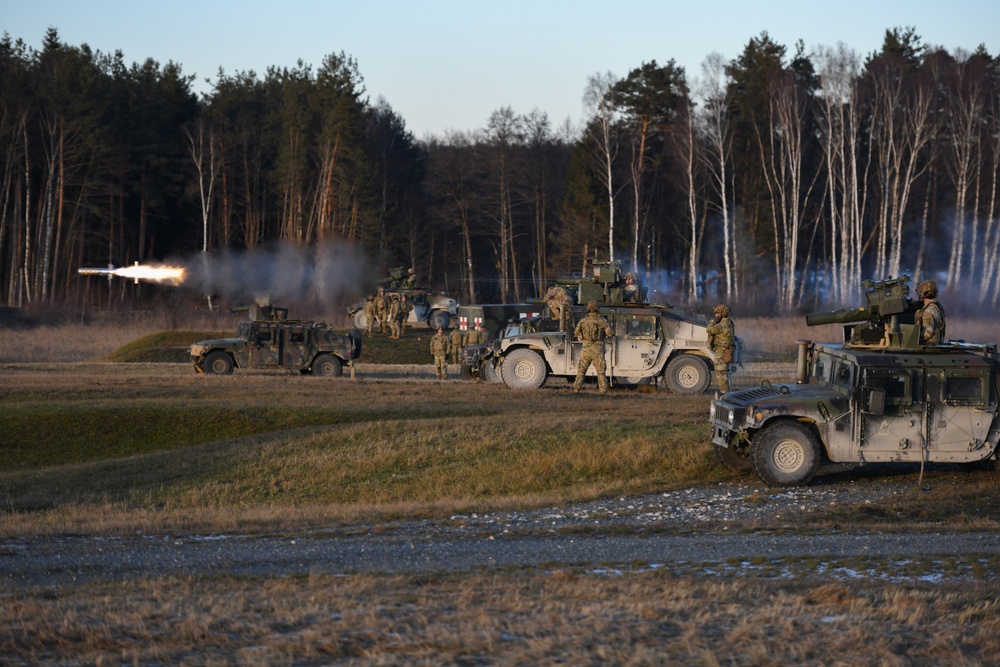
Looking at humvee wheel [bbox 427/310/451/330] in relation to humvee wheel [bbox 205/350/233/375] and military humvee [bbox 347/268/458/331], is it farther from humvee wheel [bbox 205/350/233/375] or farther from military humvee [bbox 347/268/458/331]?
humvee wheel [bbox 205/350/233/375]

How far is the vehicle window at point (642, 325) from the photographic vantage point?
2575cm

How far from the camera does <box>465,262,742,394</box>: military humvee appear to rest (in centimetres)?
2580

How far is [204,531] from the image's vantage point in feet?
39.6

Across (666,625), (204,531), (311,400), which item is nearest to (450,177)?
(311,400)

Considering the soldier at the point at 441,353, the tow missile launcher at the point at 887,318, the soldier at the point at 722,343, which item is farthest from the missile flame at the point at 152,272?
the tow missile launcher at the point at 887,318

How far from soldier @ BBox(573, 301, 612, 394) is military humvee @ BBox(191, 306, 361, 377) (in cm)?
832

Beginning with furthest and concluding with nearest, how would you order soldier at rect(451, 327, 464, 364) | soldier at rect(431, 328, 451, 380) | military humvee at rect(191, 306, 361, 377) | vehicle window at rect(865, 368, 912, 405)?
soldier at rect(451, 327, 464, 364)
soldier at rect(431, 328, 451, 380)
military humvee at rect(191, 306, 361, 377)
vehicle window at rect(865, 368, 912, 405)

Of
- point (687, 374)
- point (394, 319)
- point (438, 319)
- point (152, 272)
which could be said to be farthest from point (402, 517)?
point (438, 319)

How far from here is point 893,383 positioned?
1483cm

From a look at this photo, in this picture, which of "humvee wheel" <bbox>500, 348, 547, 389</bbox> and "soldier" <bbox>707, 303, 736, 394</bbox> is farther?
"humvee wheel" <bbox>500, 348, 547, 389</bbox>

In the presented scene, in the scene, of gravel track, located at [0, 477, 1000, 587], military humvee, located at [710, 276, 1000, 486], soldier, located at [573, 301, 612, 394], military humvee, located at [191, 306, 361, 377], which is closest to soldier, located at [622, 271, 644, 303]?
soldier, located at [573, 301, 612, 394]

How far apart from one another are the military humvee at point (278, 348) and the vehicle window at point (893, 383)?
18.6m

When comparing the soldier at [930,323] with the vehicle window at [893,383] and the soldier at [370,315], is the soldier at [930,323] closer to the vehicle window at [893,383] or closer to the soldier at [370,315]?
the vehicle window at [893,383]

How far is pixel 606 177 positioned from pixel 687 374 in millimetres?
34585
